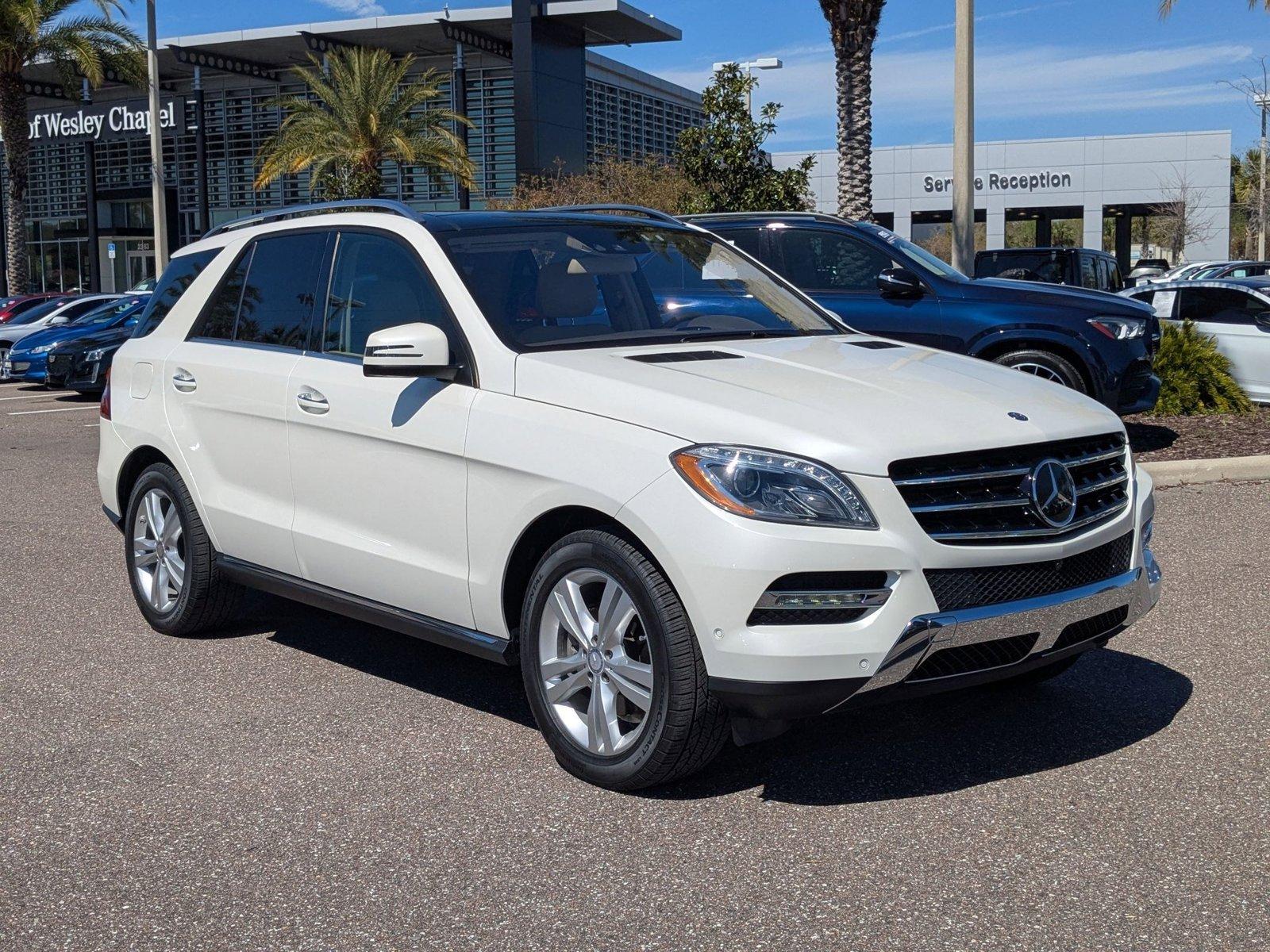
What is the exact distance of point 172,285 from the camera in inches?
262

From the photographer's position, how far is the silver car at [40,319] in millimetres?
25766

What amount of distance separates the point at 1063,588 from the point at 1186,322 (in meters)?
10.6

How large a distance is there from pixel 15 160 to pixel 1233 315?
111ft

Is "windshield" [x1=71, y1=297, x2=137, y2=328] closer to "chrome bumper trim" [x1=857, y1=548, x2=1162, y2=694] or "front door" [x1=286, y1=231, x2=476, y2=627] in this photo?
"front door" [x1=286, y1=231, x2=476, y2=627]

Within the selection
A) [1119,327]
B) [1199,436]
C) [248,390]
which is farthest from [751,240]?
[248,390]

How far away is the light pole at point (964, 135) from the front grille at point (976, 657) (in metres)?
10.9

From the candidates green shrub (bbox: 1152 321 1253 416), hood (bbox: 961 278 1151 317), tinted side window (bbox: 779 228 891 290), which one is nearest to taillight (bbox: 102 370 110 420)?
tinted side window (bbox: 779 228 891 290)

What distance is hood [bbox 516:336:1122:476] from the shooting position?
4.05 metres

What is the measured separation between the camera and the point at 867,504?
156 inches

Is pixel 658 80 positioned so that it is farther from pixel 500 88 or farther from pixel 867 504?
pixel 867 504

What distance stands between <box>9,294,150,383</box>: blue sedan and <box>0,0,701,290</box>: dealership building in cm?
1833

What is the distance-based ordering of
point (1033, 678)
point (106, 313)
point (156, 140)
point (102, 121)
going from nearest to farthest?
point (1033, 678) → point (106, 313) → point (156, 140) → point (102, 121)

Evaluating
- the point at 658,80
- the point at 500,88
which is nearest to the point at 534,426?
the point at 500,88

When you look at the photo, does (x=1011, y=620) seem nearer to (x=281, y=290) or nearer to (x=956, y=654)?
(x=956, y=654)
